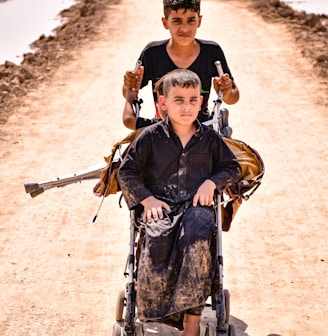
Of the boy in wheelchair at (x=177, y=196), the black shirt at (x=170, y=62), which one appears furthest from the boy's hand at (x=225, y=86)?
the boy in wheelchair at (x=177, y=196)

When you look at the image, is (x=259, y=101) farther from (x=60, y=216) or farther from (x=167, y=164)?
(x=167, y=164)

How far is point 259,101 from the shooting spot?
12383mm

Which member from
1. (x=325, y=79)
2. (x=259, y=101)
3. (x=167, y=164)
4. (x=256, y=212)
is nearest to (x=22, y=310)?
(x=167, y=164)

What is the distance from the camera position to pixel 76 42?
1683 centimetres

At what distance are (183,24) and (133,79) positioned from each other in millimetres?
475

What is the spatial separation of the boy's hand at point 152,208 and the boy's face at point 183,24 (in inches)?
51.6

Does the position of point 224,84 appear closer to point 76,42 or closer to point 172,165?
point 172,165

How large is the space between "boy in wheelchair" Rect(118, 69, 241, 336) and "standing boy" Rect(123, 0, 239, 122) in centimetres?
70

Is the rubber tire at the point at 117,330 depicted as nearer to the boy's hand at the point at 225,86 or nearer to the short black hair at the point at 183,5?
the boy's hand at the point at 225,86

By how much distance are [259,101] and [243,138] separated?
6.20 feet

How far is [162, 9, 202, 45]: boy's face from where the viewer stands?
579 centimetres

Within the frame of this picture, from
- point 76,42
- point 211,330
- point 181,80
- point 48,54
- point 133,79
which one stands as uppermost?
point 181,80

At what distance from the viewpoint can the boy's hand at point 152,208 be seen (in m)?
4.88

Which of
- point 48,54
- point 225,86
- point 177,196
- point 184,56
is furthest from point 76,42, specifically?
point 177,196
